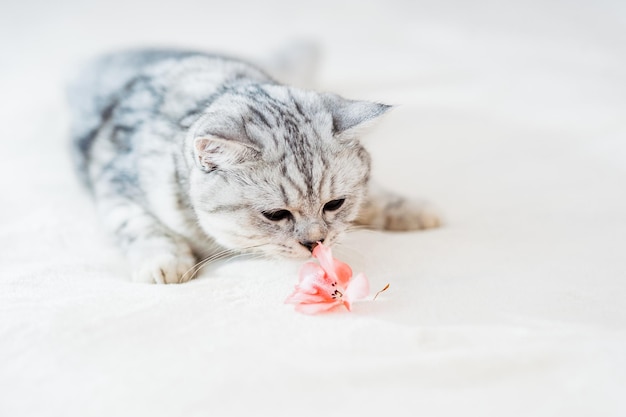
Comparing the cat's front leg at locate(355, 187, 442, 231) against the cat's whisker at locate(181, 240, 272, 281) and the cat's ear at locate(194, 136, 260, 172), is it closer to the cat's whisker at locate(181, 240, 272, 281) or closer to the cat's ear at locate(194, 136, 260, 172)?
the cat's whisker at locate(181, 240, 272, 281)

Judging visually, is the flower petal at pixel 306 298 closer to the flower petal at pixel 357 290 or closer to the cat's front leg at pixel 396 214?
the flower petal at pixel 357 290

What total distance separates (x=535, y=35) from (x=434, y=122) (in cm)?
110

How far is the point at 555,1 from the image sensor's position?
11.3 ft

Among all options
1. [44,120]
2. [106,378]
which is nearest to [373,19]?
[44,120]

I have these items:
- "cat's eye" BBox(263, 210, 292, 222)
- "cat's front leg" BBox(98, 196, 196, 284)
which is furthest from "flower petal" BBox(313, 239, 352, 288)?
"cat's front leg" BBox(98, 196, 196, 284)

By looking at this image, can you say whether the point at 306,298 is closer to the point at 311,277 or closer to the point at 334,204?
the point at 311,277

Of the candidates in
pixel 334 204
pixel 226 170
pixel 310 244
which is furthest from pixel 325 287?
pixel 226 170

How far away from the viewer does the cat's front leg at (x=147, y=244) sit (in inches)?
60.3

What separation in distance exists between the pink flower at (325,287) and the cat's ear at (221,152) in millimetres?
280

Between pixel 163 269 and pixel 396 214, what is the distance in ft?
2.49

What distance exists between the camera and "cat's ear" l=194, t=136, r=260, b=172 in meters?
1.37

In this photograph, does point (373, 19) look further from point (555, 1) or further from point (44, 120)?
point (44, 120)

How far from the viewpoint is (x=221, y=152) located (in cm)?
142

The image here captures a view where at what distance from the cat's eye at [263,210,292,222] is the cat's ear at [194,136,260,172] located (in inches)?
5.4
